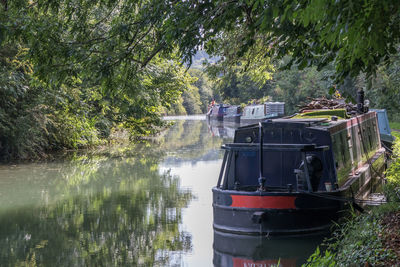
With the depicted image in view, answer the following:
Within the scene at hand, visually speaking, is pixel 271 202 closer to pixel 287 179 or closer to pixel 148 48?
pixel 287 179

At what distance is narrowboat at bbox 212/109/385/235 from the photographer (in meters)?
8.69

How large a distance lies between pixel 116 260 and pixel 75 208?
4357 mm

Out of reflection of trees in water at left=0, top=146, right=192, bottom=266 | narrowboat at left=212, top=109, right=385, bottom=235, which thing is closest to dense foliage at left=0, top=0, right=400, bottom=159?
narrowboat at left=212, top=109, right=385, bottom=235

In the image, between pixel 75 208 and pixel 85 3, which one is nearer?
pixel 85 3

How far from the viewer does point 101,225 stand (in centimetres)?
1063

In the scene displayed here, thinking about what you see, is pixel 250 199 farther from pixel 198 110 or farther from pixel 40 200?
pixel 198 110

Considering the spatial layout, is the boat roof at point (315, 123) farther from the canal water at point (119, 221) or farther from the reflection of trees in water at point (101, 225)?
the reflection of trees in water at point (101, 225)

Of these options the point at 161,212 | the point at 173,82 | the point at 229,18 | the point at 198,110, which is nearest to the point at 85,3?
the point at 229,18

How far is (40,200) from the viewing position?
13.5 metres

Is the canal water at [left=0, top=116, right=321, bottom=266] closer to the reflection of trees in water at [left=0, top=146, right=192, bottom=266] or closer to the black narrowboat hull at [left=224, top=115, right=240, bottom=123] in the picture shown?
the reflection of trees in water at [left=0, top=146, right=192, bottom=266]

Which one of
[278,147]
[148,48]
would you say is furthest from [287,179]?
[148,48]

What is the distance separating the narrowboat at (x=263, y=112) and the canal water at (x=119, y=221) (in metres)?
21.5

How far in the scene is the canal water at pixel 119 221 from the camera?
8.47 metres

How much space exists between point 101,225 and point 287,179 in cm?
377
